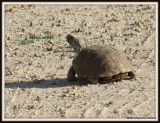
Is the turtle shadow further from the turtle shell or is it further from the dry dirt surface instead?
the turtle shell

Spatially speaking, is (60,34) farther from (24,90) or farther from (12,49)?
(24,90)

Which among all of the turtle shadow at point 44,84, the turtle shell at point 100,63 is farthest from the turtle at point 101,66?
the turtle shadow at point 44,84

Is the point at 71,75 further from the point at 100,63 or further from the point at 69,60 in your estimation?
the point at 69,60

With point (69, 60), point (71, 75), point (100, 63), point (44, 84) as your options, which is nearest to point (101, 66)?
point (100, 63)

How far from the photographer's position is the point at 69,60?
12414mm

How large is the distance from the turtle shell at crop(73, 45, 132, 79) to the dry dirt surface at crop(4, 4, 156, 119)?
27 centimetres

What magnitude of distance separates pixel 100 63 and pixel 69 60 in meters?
2.22

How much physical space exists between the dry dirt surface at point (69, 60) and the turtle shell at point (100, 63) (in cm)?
27

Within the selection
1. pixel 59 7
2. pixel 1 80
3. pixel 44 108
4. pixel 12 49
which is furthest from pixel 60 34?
pixel 44 108

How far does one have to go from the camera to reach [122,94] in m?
10.0

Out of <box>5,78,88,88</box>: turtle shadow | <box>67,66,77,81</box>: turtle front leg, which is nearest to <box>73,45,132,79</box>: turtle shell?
<box>67,66,77,81</box>: turtle front leg

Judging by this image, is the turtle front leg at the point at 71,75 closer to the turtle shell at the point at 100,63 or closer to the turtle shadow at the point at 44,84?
the turtle shadow at the point at 44,84

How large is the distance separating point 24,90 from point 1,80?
0.64 m

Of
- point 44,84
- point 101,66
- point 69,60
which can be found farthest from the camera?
point 69,60
